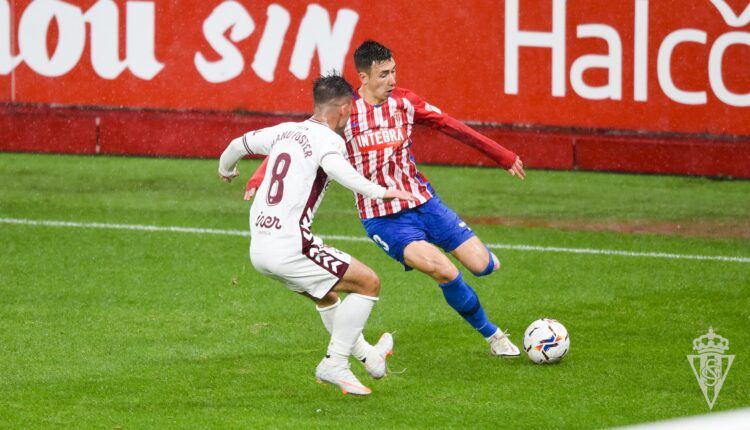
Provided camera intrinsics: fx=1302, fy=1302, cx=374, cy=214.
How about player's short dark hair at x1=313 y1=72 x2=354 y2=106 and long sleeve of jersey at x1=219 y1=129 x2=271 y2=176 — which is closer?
player's short dark hair at x1=313 y1=72 x2=354 y2=106

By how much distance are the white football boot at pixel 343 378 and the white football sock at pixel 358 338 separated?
0.48 feet

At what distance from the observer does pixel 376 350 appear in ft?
23.8

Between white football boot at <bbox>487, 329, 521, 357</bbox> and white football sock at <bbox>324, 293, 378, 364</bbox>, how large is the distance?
127cm

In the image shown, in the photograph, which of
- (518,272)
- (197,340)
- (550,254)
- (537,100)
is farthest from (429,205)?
(537,100)

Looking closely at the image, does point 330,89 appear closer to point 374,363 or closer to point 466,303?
point 374,363

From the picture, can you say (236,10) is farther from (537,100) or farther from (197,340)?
(197,340)

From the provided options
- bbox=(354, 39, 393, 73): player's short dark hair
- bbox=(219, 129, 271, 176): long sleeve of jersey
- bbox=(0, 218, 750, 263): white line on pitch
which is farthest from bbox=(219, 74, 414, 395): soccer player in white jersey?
bbox=(0, 218, 750, 263): white line on pitch

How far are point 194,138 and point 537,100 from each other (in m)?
4.00

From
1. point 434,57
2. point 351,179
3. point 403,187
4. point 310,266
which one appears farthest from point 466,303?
point 434,57

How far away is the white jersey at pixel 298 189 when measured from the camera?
6.87m

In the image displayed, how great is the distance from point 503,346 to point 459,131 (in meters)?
1.38

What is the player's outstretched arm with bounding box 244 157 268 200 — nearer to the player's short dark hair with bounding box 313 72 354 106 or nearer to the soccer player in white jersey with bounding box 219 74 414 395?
the soccer player in white jersey with bounding box 219 74 414 395

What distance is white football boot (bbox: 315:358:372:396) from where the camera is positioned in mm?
6922

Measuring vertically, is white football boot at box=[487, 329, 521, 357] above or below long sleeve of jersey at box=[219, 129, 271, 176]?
below
